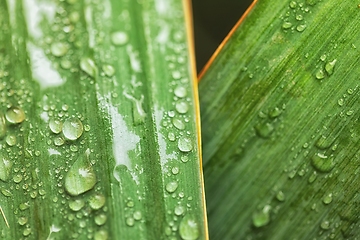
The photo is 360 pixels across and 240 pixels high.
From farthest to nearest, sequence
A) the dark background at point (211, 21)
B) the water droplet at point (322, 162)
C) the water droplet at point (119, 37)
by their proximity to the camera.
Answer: the dark background at point (211, 21) → the water droplet at point (322, 162) → the water droplet at point (119, 37)

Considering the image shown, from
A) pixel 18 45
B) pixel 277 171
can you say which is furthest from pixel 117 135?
pixel 277 171

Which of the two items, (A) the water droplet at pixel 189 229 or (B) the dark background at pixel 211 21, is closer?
(A) the water droplet at pixel 189 229

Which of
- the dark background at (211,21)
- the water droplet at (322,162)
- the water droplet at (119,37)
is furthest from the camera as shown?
the dark background at (211,21)

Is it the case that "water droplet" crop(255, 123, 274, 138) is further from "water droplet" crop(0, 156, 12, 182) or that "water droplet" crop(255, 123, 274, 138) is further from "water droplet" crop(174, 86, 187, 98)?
"water droplet" crop(0, 156, 12, 182)

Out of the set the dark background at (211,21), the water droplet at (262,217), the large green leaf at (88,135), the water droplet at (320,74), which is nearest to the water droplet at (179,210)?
the large green leaf at (88,135)

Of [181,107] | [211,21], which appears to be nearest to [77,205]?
[181,107]

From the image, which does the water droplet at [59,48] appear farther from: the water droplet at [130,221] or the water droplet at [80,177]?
the water droplet at [130,221]

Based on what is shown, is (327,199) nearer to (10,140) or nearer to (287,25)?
(287,25)

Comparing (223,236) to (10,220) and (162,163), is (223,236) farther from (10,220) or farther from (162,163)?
(10,220)
